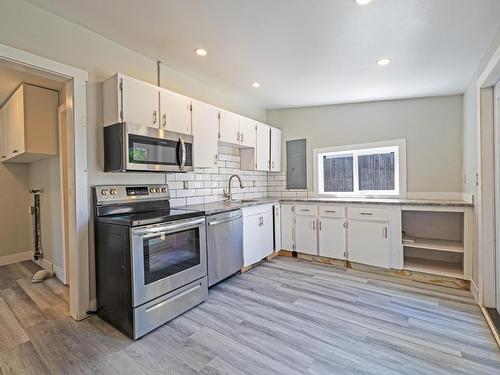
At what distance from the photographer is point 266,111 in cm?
476

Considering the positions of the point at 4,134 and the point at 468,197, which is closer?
the point at 468,197

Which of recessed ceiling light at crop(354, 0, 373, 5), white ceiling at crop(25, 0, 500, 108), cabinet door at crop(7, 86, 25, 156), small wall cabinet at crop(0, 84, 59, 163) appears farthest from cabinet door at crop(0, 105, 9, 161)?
recessed ceiling light at crop(354, 0, 373, 5)

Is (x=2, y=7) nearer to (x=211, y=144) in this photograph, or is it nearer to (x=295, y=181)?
(x=211, y=144)

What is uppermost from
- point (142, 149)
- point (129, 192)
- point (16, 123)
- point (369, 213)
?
point (16, 123)

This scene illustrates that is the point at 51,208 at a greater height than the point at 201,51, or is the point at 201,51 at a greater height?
the point at 201,51

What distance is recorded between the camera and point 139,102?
7.86 feet

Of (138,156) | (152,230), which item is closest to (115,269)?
(152,230)

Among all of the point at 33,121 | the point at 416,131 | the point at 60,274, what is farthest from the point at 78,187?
the point at 416,131

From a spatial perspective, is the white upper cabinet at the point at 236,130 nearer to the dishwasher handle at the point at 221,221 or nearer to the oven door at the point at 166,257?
the dishwasher handle at the point at 221,221

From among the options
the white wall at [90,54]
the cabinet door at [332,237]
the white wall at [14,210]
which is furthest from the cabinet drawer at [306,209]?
the white wall at [14,210]

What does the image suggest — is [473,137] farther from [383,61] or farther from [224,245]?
[224,245]

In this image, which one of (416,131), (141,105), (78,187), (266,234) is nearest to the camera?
(78,187)

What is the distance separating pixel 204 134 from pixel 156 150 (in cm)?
75

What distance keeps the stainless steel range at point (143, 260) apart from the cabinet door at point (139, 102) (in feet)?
2.15
